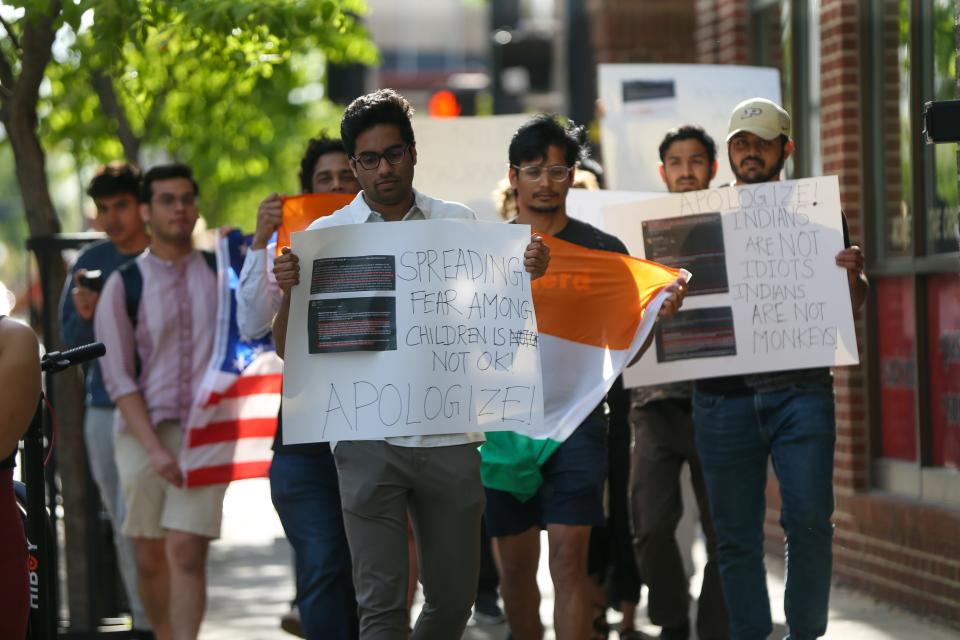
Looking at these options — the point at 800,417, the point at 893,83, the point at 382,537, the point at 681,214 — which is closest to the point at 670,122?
the point at 893,83

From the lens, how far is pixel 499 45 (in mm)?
16422

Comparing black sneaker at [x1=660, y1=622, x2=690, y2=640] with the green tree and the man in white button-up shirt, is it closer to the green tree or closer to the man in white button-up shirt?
the man in white button-up shirt

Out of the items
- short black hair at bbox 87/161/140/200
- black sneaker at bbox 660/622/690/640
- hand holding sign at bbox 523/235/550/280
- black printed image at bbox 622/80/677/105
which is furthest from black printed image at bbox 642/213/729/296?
short black hair at bbox 87/161/140/200

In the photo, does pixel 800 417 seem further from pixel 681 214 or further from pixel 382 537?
pixel 382 537

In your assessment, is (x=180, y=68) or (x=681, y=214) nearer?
(x=681, y=214)

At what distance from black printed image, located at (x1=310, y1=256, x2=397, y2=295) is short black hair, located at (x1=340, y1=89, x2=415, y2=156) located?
354 millimetres

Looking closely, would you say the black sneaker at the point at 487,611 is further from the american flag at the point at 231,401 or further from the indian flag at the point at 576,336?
the indian flag at the point at 576,336

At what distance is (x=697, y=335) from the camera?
6.93m

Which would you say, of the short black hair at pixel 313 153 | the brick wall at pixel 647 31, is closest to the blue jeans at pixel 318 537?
the short black hair at pixel 313 153

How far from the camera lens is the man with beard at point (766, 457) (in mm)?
6527

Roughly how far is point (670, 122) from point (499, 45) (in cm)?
A: 715

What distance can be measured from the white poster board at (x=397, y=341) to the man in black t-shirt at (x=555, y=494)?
103 centimetres

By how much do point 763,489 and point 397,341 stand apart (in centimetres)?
189

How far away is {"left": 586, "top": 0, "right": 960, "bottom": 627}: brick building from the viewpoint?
28.8 ft
